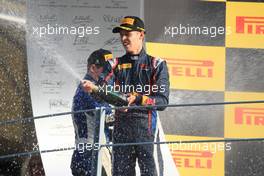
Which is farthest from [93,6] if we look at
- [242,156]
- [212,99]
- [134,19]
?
[242,156]

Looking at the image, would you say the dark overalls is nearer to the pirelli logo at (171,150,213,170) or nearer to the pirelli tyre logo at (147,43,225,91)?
the pirelli tyre logo at (147,43,225,91)


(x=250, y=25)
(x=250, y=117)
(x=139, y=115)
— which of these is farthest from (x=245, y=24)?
(x=139, y=115)

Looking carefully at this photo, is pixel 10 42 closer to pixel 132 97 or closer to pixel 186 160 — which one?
pixel 132 97

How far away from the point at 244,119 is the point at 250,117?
4 cm

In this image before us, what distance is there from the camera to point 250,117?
514cm

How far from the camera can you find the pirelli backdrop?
512cm

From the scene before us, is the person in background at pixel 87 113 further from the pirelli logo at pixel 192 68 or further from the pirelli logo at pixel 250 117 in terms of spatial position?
the pirelli logo at pixel 250 117

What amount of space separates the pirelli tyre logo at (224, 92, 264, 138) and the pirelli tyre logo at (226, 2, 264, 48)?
1.09 ft

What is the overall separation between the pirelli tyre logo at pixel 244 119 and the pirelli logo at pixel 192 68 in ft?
0.65

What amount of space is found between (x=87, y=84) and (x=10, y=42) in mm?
602

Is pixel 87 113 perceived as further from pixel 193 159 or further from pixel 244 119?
pixel 244 119

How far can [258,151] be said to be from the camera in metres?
5.11

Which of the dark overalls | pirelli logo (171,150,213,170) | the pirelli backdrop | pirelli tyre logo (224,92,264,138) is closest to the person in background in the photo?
the dark overalls

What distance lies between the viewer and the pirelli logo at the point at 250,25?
514 cm
